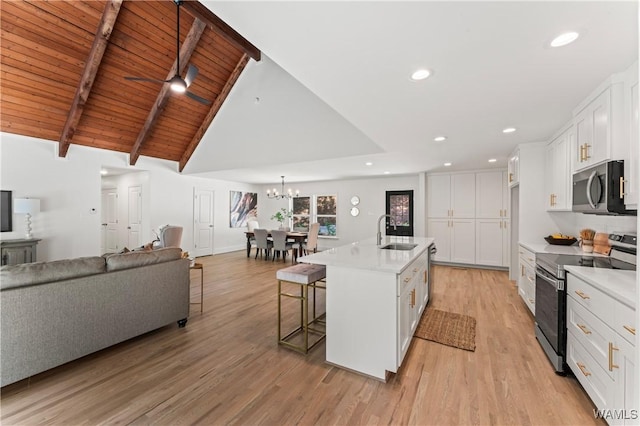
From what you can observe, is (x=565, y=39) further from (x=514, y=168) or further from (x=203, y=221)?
(x=203, y=221)

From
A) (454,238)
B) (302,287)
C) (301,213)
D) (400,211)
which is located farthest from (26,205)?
(454,238)

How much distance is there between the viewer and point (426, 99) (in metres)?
2.36

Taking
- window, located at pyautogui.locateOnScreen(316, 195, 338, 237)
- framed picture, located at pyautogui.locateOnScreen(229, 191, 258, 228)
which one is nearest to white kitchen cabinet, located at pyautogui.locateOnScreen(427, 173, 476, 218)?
window, located at pyautogui.locateOnScreen(316, 195, 338, 237)

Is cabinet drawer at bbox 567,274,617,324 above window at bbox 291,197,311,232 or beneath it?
beneath

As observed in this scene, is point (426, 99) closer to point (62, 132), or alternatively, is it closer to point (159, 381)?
point (159, 381)

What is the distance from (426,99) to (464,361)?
2387mm

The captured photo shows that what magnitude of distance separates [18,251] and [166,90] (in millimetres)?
3773

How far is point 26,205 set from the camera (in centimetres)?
452

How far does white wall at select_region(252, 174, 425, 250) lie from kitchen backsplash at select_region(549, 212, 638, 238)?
129 inches

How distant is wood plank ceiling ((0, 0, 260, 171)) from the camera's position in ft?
11.5

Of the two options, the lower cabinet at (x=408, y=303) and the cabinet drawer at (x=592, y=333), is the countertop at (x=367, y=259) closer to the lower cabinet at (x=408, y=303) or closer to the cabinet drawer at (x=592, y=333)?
the lower cabinet at (x=408, y=303)

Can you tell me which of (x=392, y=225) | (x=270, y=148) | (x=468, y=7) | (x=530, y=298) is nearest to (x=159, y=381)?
(x=468, y=7)

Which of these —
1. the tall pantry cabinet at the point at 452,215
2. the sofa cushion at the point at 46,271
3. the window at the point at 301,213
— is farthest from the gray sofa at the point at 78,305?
the window at the point at 301,213

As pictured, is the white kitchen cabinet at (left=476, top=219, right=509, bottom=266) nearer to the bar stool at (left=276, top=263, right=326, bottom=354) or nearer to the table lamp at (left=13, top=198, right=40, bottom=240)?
the bar stool at (left=276, top=263, right=326, bottom=354)
